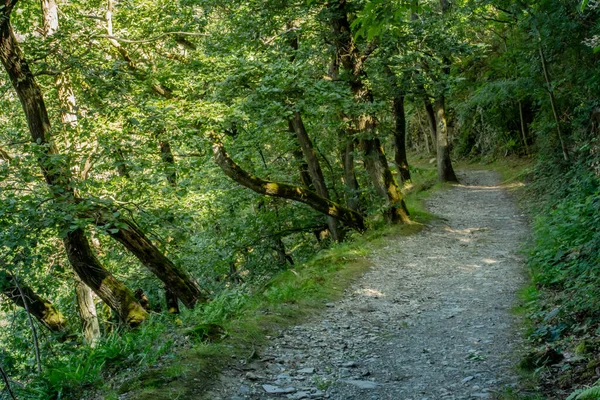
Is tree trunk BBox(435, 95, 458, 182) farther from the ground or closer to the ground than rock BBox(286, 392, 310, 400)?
farther from the ground

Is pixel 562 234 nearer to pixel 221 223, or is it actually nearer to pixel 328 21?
pixel 328 21

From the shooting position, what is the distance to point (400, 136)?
19.8m

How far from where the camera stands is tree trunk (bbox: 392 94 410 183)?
19.4 metres

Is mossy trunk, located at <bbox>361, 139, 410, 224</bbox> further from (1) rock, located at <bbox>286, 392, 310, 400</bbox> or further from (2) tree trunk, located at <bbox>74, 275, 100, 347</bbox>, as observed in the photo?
(1) rock, located at <bbox>286, 392, 310, 400</bbox>

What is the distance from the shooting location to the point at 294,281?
9.46 metres

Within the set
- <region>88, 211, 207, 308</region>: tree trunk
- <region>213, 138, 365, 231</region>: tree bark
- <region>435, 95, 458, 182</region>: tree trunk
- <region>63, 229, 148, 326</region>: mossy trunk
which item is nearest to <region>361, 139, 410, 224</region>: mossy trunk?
<region>213, 138, 365, 231</region>: tree bark

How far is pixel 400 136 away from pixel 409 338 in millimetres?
14225

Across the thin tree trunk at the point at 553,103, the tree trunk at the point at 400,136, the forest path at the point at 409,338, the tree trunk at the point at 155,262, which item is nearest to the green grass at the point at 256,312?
the forest path at the point at 409,338

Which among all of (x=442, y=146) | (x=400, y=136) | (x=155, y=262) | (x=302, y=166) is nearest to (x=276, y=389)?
(x=155, y=262)

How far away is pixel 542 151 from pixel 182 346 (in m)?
15.5

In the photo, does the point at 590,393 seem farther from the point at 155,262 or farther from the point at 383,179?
the point at 383,179

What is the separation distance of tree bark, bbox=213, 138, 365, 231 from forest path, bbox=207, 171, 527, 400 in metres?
2.43

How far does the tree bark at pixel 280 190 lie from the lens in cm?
1175

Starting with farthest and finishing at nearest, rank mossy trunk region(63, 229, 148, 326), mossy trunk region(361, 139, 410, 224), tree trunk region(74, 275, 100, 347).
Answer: mossy trunk region(361, 139, 410, 224) → tree trunk region(74, 275, 100, 347) → mossy trunk region(63, 229, 148, 326)
